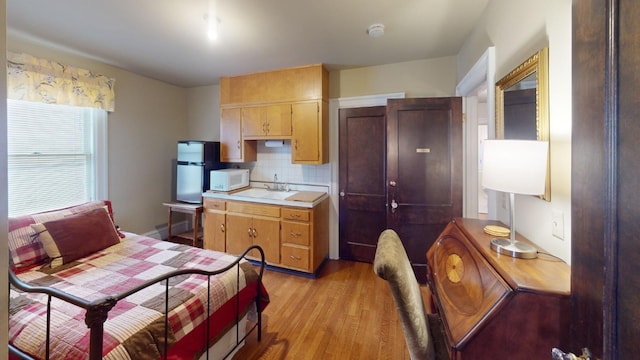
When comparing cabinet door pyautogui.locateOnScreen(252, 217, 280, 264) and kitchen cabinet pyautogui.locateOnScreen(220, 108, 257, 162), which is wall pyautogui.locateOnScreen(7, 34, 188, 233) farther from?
cabinet door pyautogui.locateOnScreen(252, 217, 280, 264)

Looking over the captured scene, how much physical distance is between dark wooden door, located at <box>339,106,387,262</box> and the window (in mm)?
2965

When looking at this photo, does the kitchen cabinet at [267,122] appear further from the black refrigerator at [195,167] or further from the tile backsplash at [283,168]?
the black refrigerator at [195,167]

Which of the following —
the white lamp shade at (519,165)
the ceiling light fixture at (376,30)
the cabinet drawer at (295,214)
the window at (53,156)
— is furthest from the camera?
the cabinet drawer at (295,214)

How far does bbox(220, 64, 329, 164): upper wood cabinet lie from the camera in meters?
3.15

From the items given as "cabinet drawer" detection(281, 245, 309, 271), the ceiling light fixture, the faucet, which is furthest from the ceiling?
"cabinet drawer" detection(281, 245, 309, 271)

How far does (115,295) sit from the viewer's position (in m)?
1.19

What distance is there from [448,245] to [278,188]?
2587 millimetres

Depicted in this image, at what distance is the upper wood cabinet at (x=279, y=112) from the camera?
315 cm

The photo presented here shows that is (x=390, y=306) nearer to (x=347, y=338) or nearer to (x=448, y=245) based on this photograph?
(x=347, y=338)

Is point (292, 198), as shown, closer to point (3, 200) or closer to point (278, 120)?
point (278, 120)

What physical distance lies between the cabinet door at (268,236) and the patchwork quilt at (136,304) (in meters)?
0.97

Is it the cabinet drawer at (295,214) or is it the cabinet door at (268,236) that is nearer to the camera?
the cabinet drawer at (295,214)

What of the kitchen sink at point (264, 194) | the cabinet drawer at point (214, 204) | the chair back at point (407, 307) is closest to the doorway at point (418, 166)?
the kitchen sink at point (264, 194)

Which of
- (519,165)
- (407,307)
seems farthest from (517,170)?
(407,307)
